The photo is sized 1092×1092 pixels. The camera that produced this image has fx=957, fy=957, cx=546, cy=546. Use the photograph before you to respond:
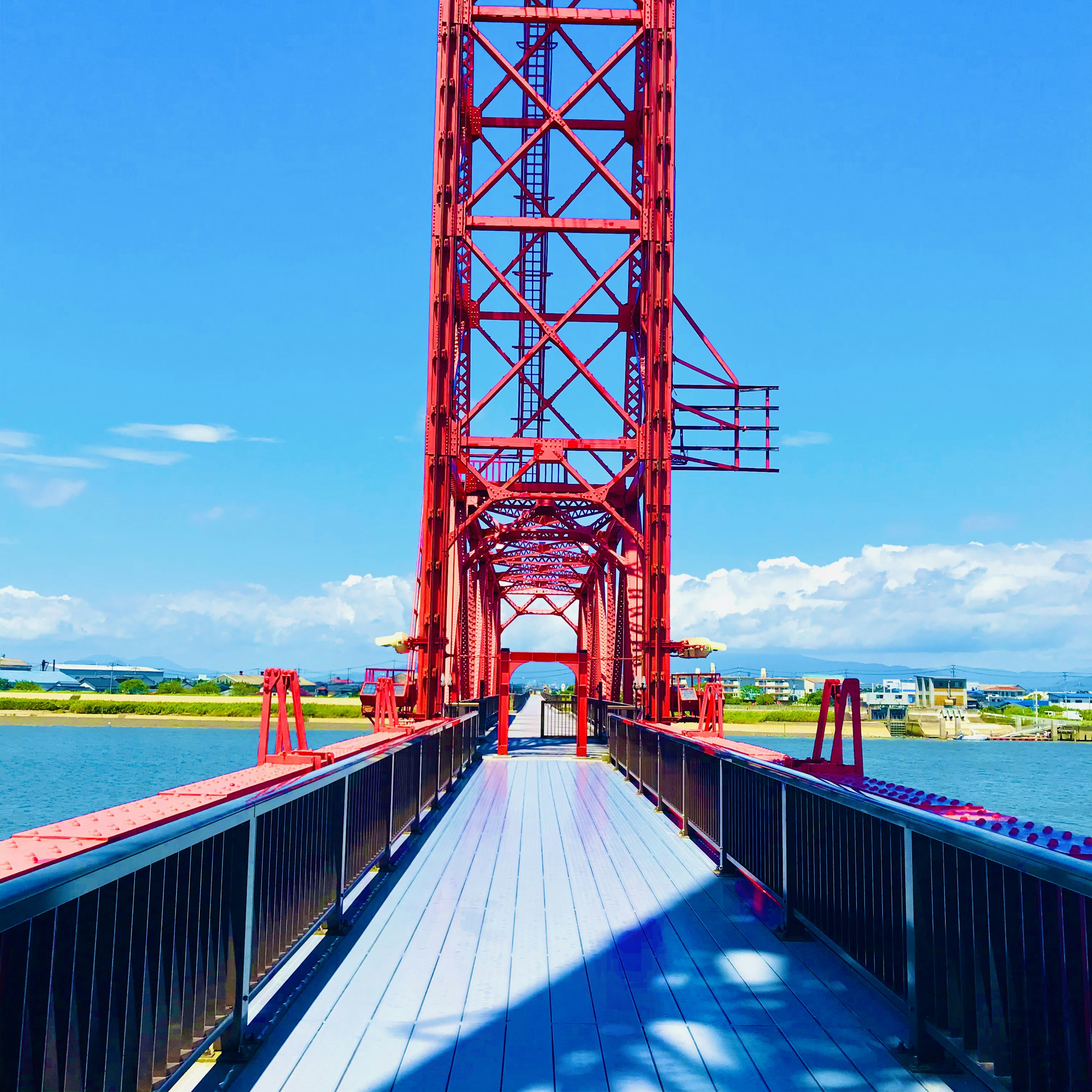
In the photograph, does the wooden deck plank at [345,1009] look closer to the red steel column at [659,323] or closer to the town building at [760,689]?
the red steel column at [659,323]

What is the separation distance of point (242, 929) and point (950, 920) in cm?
253

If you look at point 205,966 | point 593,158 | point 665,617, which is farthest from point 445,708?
point 205,966

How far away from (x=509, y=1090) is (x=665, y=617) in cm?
1489

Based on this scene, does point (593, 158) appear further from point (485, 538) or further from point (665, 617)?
point (485, 538)

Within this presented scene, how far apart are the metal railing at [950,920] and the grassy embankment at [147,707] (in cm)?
5738

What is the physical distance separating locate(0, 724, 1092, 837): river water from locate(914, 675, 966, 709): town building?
133 feet

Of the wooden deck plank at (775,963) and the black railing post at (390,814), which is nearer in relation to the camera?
the wooden deck plank at (775,963)

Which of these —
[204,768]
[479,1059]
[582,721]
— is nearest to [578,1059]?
[479,1059]

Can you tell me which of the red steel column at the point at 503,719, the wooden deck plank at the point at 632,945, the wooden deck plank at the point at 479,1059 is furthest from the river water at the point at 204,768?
the wooden deck plank at the point at 479,1059

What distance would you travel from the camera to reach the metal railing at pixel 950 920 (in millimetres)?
2619

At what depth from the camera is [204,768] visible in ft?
110

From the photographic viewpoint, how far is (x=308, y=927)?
4633 mm

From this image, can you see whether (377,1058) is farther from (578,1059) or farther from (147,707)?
(147,707)

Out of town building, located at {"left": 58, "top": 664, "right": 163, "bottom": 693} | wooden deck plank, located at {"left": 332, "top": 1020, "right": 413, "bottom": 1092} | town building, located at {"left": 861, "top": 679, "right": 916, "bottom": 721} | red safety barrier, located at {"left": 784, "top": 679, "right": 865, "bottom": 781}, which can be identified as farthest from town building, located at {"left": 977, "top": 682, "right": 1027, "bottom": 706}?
wooden deck plank, located at {"left": 332, "top": 1020, "right": 413, "bottom": 1092}
